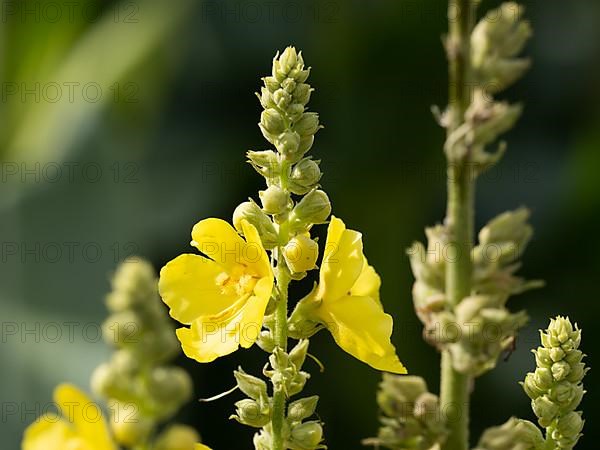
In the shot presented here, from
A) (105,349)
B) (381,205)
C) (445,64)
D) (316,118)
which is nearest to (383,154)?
(381,205)

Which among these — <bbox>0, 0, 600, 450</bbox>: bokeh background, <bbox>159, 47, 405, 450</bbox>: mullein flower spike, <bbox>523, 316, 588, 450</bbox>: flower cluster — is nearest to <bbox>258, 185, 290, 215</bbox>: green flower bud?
<bbox>159, 47, 405, 450</bbox>: mullein flower spike

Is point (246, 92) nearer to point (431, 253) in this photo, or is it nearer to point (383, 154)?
point (383, 154)

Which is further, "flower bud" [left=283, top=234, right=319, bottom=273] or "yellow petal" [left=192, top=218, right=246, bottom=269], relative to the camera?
"yellow petal" [left=192, top=218, right=246, bottom=269]

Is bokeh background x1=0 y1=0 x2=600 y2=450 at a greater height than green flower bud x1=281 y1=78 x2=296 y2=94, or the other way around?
bokeh background x1=0 y1=0 x2=600 y2=450

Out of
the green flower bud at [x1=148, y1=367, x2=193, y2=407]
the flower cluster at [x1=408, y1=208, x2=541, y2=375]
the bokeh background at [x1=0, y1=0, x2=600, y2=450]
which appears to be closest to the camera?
the flower cluster at [x1=408, y1=208, x2=541, y2=375]

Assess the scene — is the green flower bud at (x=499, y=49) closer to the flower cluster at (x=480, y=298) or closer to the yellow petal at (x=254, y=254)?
the flower cluster at (x=480, y=298)

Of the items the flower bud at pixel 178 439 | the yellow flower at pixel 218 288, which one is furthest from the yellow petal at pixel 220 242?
the flower bud at pixel 178 439

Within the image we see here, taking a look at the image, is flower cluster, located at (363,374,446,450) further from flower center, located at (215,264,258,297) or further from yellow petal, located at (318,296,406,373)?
A: flower center, located at (215,264,258,297)
